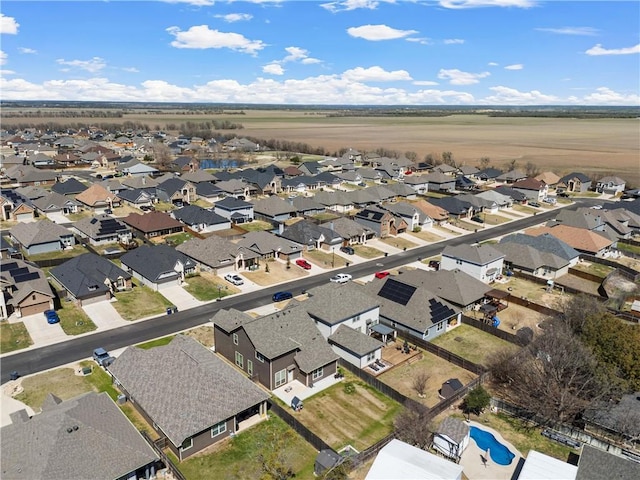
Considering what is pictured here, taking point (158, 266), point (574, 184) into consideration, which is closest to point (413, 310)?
point (158, 266)

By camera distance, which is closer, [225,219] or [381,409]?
[381,409]

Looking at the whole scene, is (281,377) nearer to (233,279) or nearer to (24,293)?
(233,279)

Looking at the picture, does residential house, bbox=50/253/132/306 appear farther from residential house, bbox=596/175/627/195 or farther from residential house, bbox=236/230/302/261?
residential house, bbox=596/175/627/195

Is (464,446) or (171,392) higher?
(171,392)

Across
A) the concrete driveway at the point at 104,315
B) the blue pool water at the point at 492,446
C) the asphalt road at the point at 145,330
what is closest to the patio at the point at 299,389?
the blue pool water at the point at 492,446

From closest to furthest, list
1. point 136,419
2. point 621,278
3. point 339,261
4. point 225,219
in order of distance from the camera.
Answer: point 136,419
point 621,278
point 339,261
point 225,219

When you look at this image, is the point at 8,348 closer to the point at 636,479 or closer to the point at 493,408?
the point at 493,408

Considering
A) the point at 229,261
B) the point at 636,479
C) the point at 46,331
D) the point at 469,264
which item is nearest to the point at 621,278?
the point at 469,264
